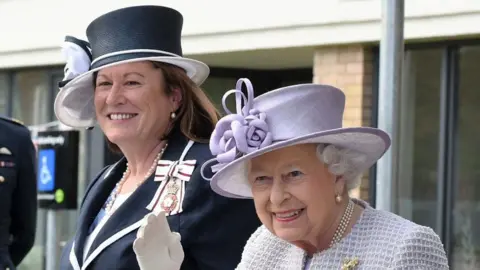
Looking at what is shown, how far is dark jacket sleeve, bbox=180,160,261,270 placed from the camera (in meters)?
2.97

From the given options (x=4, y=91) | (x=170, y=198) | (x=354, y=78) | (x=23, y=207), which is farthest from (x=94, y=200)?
(x=4, y=91)

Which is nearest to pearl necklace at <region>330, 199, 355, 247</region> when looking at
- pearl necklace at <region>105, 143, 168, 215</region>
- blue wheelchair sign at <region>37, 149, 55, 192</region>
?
pearl necklace at <region>105, 143, 168, 215</region>

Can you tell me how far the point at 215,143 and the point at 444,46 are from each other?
4.95 meters

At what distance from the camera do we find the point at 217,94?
8625 mm

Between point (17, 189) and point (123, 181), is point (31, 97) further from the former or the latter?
point (123, 181)

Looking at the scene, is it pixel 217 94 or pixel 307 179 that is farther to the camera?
pixel 217 94

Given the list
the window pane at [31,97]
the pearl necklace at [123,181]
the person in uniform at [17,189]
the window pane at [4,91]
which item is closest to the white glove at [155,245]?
the pearl necklace at [123,181]

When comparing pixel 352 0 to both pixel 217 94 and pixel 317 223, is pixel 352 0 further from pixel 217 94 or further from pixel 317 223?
pixel 317 223

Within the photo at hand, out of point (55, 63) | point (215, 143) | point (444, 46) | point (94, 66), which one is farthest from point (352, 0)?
point (215, 143)

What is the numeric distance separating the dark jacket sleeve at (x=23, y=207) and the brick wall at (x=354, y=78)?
294 cm

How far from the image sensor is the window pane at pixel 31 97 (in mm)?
9672

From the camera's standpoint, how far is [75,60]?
3.30 m

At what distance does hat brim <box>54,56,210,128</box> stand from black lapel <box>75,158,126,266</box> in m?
0.23

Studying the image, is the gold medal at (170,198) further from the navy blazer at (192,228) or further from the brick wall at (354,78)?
the brick wall at (354,78)
